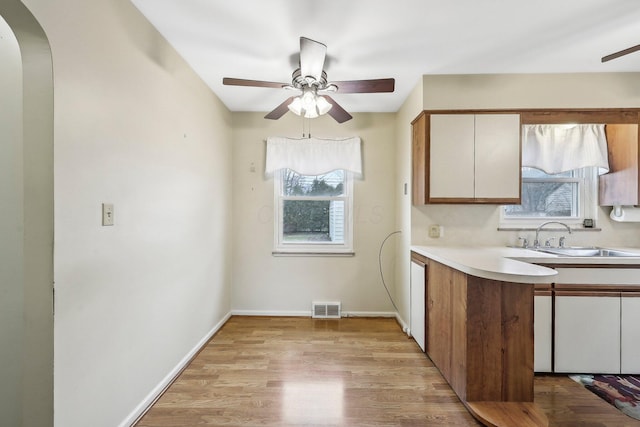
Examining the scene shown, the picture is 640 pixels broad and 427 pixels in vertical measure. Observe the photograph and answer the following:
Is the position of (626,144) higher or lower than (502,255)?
higher

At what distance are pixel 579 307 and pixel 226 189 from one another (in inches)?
133

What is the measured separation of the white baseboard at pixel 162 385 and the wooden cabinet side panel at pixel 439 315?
204cm

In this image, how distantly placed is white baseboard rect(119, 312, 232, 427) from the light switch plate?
3.77ft

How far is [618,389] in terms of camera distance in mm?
2006

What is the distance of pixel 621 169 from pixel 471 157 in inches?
55.3

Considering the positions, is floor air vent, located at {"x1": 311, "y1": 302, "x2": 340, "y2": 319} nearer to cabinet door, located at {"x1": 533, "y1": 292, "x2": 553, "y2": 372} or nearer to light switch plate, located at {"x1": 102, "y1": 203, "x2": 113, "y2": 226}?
cabinet door, located at {"x1": 533, "y1": 292, "x2": 553, "y2": 372}

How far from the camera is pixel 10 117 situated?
1.25m

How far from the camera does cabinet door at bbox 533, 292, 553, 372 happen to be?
214 cm

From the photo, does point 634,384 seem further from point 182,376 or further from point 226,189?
point 226,189

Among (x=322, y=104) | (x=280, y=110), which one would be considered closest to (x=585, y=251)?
(x=322, y=104)

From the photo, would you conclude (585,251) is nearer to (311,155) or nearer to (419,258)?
(419,258)

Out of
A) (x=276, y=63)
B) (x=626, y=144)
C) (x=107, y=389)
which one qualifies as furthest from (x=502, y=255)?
(x=107, y=389)

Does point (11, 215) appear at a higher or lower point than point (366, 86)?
lower

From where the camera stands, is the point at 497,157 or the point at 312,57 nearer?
the point at 312,57
